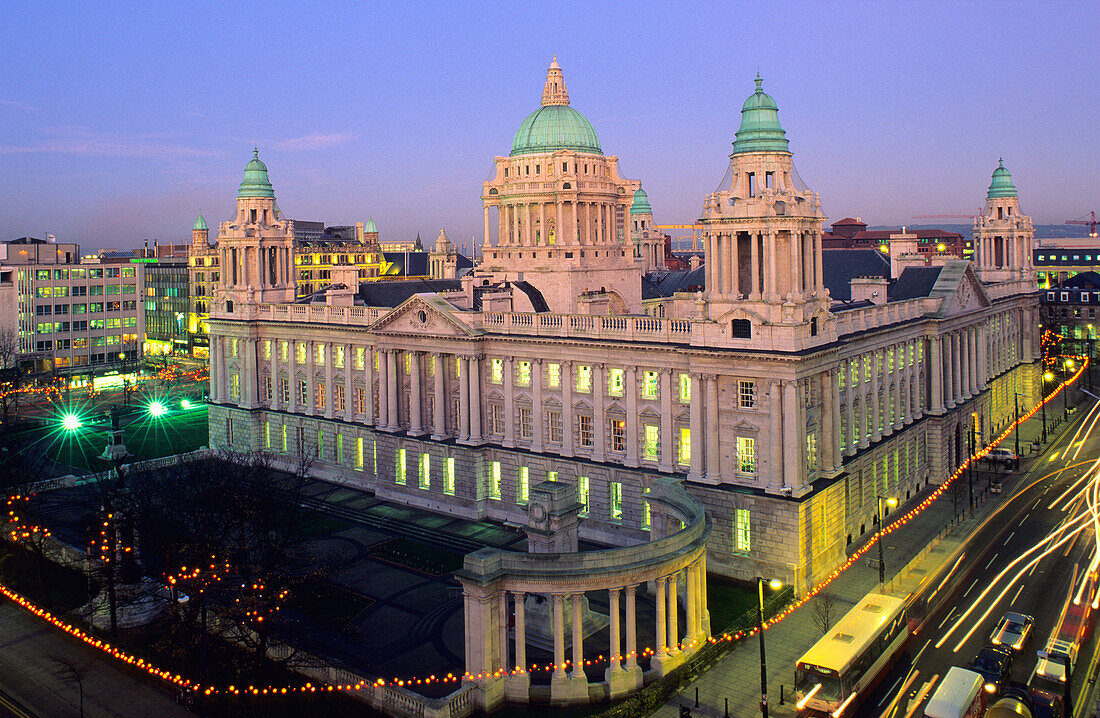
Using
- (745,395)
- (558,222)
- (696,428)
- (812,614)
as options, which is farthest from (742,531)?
(558,222)

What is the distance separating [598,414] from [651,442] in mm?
4840

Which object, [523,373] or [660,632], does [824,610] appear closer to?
[660,632]

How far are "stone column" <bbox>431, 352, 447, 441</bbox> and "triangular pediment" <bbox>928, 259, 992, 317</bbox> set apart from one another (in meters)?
44.6

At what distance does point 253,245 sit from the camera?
9975cm

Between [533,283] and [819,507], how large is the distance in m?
40.2

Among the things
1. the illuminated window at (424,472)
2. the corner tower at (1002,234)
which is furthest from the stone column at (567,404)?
the corner tower at (1002,234)

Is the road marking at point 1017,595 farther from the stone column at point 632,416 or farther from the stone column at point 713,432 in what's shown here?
the stone column at point 632,416

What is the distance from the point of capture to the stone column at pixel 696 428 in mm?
64688

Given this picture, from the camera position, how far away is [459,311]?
78750 millimetres

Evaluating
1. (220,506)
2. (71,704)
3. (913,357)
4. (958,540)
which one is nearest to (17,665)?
(71,704)

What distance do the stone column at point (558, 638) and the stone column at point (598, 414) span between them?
86.1ft

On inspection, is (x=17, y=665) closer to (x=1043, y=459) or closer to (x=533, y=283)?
(x=533, y=283)

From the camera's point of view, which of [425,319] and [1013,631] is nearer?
[1013,631]

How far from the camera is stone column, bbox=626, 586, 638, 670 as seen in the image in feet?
155
